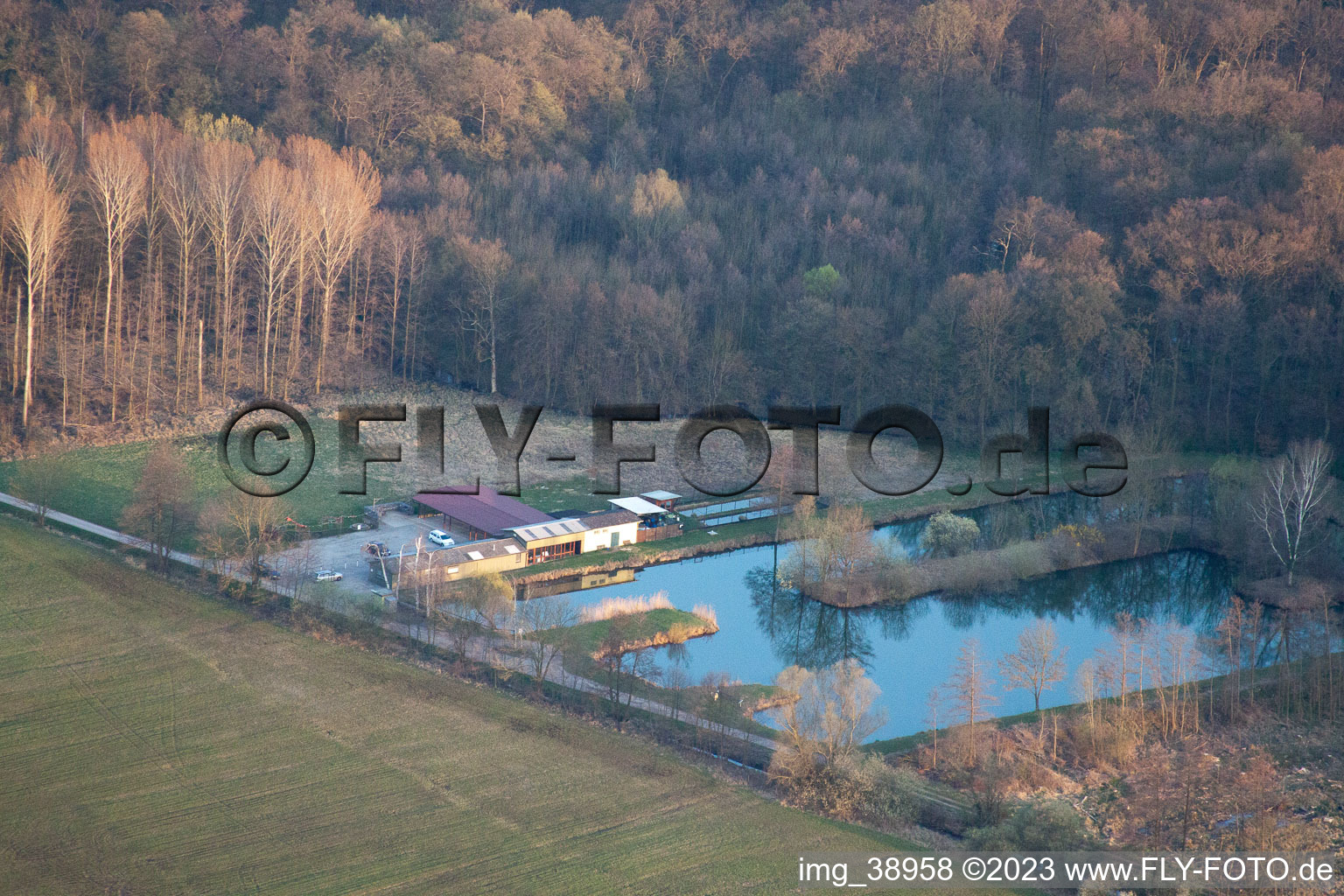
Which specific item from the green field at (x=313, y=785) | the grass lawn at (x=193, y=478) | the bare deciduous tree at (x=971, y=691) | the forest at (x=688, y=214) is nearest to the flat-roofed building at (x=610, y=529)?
the grass lawn at (x=193, y=478)

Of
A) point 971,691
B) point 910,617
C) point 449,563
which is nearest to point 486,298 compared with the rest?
point 449,563

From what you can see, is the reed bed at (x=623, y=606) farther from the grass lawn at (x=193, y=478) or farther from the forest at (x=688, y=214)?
the forest at (x=688, y=214)

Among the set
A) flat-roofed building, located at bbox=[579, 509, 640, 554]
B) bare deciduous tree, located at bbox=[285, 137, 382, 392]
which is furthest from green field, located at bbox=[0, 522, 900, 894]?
bare deciduous tree, located at bbox=[285, 137, 382, 392]

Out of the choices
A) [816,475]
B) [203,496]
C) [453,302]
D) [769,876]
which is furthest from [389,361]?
[769,876]

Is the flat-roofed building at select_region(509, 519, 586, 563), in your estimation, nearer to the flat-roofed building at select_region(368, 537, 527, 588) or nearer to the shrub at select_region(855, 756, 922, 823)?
the flat-roofed building at select_region(368, 537, 527, 588)

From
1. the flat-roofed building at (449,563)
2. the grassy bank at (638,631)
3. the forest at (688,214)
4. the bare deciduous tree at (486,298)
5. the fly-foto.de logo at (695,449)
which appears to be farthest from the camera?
the bare deciduous tree at (486,298)

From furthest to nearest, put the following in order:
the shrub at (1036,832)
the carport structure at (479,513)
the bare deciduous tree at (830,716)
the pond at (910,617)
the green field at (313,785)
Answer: the carport structure at (479,513) → the pond at (910,617) → the bare deciduous tree at (830,716) → the shrub at (1036,832) → the green field at (313,785)
